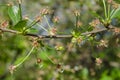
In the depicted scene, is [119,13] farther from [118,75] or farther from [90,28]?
[118,75]

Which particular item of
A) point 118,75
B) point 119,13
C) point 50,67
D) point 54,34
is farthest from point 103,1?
point 118,75

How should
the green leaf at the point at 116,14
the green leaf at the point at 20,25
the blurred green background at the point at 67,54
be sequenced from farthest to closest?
1. the blurred green background at the point at 67,54
2. the green leaf at the point at 116,14
3. the green leaf at the point at 20,25

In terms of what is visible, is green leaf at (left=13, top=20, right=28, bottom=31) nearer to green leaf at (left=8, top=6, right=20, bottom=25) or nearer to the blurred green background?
green leaf at (left=8, top=6, right=20, bottom=25)

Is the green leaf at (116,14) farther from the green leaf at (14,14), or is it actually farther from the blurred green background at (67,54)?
the blurred green background at (67,54)

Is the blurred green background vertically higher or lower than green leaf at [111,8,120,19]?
lower

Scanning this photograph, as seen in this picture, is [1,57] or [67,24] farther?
[67,24]

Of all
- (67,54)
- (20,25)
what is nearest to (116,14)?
(20,25)

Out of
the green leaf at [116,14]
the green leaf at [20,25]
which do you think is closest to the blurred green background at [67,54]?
the green leaf at [116,14]

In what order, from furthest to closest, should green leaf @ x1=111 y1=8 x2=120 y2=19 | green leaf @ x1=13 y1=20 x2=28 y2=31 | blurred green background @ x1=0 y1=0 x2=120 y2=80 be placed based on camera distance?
1. blurred green background @ x1=0 y1=0 x2=120 y2=80
2. green leaf @ x1=111 y1=8 x2=120 y2=19
3. green leaf @ x1=13 y1=20 x2=28 y2=31

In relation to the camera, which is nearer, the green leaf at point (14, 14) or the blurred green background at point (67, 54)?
the green leaf at point (14, 14)

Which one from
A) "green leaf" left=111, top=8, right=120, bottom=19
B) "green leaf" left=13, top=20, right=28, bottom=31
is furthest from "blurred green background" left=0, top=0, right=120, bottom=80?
"green leaf" left=13, top=20, right=28, bottom=31

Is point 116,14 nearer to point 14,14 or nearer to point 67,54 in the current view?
point 14,14
